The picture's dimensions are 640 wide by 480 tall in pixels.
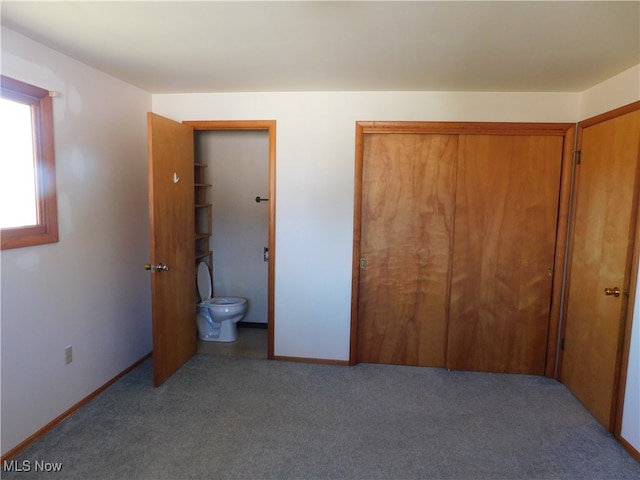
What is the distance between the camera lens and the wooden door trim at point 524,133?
282 cm

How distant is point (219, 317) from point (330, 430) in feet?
5.66

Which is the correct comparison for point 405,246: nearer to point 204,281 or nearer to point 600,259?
point 600,259

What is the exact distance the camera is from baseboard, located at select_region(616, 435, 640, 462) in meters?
2.07

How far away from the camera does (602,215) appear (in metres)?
2.46

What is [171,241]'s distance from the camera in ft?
9.20

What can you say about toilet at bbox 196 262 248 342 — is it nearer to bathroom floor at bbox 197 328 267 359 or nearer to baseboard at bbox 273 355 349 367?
bathroom floor at bbox 197 328 267 359

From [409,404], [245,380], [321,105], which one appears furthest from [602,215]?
[245,380]

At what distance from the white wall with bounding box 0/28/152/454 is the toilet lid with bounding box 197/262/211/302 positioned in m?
0.74

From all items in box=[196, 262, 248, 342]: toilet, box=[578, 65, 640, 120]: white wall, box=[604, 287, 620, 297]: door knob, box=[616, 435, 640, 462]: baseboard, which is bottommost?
box=[616, 435, 640, 462]: baseboard

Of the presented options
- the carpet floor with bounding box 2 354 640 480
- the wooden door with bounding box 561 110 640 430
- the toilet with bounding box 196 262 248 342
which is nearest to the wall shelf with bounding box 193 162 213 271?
the toilet with bounding box 196 262 248 342

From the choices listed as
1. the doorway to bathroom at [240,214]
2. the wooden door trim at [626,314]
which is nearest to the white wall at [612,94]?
the wooden door trim at [626,314]

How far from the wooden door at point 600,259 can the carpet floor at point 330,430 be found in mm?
252

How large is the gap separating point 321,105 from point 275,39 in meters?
1.03

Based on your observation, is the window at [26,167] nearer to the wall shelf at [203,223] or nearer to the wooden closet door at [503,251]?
the wall shelf at [203,223]
